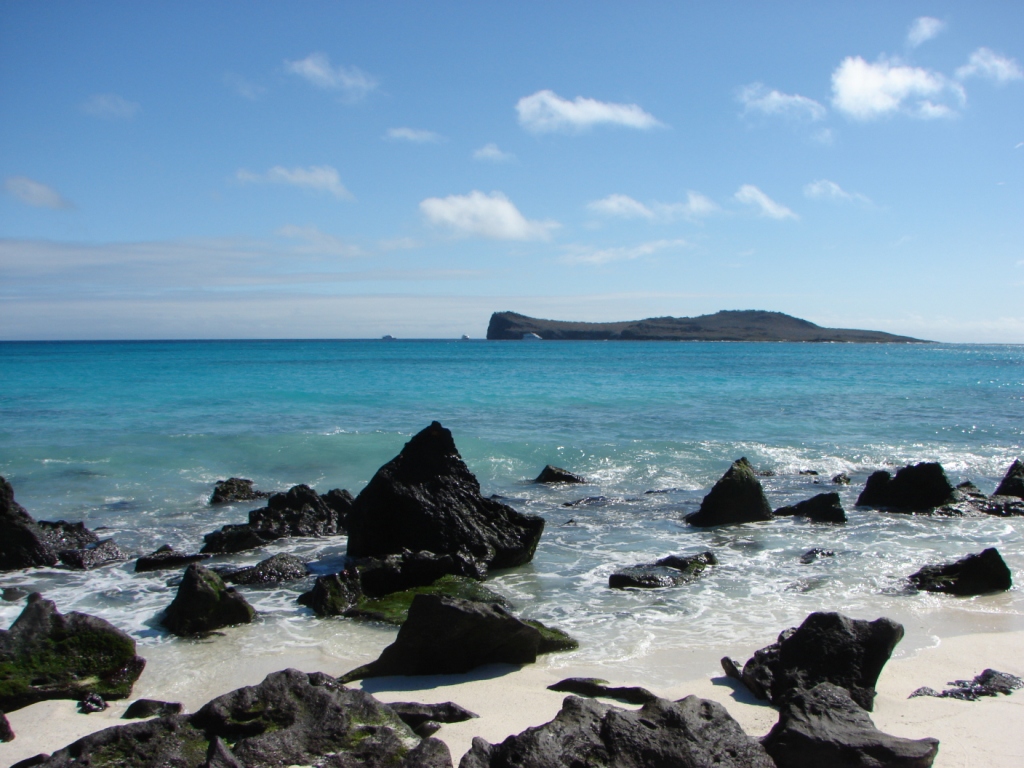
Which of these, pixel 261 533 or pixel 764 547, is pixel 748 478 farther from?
pixel 261 533

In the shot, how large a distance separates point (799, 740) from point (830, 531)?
8066mm

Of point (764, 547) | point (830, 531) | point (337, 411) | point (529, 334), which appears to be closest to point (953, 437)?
point (830, 531)

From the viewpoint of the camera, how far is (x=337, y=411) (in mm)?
28578

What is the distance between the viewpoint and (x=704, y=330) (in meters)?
176

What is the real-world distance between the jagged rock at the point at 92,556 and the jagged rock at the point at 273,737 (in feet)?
19.4

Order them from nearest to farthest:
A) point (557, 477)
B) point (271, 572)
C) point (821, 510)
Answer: point (271, 572) → point (821, 510) → point (557, 477)

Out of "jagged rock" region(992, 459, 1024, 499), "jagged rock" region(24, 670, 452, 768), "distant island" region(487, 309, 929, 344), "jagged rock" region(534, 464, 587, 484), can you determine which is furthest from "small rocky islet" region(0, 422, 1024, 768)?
"distant island" region(487, 309, 929, 344)

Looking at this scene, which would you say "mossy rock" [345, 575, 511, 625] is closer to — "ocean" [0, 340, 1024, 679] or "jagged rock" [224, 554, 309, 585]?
"ocean" [0, 340, 1024, 679]

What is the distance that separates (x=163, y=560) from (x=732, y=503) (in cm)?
813

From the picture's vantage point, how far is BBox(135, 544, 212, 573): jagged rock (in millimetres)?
9516

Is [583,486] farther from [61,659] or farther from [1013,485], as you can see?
[61,659]

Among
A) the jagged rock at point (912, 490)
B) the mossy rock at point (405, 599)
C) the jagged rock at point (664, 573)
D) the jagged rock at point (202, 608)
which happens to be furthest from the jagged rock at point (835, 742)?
the jagged rock at point (912, 490)

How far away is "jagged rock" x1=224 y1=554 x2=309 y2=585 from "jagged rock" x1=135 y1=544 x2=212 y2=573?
901mm

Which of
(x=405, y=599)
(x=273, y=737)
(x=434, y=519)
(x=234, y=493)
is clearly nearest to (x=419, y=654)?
(x=273, y=737)
